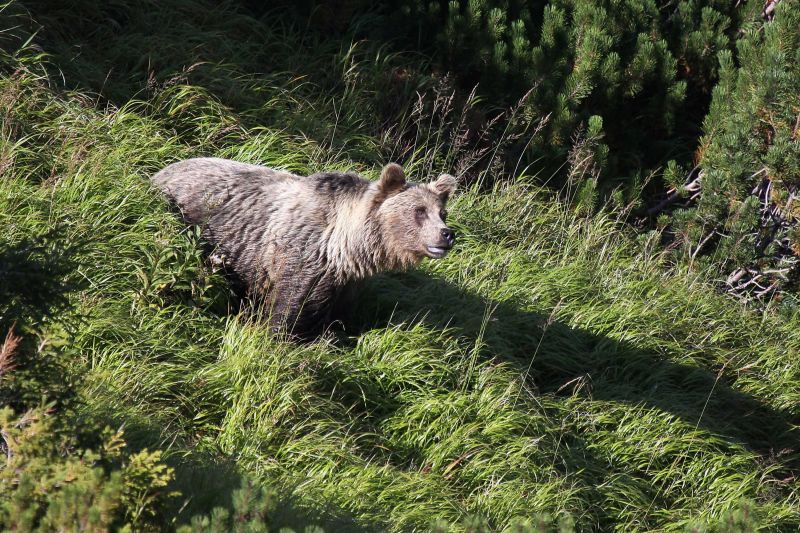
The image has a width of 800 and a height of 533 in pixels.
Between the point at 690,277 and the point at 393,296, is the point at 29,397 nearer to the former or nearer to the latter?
the point at 393,296

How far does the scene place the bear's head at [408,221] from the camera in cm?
678

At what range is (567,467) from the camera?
627cm

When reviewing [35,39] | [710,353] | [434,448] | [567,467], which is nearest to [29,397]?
[434,448]

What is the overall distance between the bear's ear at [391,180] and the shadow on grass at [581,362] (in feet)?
2.36

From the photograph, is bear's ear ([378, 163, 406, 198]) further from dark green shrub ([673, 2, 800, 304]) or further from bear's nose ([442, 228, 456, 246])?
dark green shrub ([673, 2, 800, 304])

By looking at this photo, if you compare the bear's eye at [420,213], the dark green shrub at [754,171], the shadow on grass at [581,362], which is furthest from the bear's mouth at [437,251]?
the dark green shrub at [754,171]

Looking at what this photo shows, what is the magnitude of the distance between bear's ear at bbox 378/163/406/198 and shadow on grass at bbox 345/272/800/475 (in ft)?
2.36

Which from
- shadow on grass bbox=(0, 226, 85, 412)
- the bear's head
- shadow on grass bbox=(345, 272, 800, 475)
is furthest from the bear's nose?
shadow on grass bbox=(0, 226, 85, 412)

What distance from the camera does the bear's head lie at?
6781mm

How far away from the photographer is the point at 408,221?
684 cm

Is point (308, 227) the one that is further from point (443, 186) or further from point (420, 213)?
point (443, 186)

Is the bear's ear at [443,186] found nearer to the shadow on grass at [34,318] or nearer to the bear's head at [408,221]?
the bear's head at [408,221]

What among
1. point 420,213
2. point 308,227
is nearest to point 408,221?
point 420,213

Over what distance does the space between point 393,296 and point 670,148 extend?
4.64 meters
